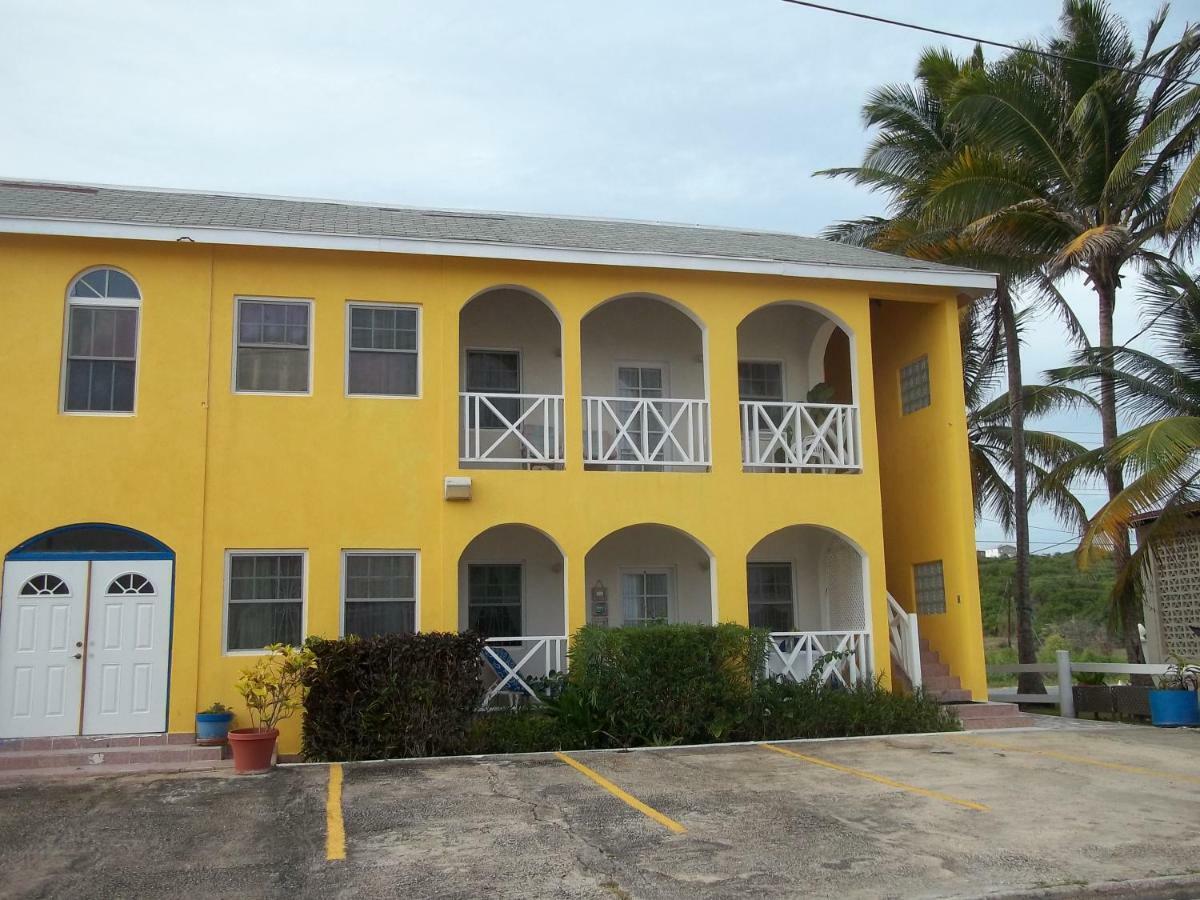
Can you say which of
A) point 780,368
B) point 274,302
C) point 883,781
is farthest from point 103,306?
point 883,781

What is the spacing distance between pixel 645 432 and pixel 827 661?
3707mm

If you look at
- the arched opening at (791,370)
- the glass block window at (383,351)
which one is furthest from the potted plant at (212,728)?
the arched opening at (791,370)

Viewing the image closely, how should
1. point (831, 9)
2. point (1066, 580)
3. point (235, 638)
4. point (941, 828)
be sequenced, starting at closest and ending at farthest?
point (941, 828) < point (831, 9) < point (235, 638) < point (1066, 580)

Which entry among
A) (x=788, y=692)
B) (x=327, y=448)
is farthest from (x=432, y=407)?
(x=788, y=692)

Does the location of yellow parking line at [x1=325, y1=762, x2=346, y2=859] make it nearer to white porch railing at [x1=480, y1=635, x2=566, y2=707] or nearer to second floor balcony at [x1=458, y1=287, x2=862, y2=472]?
white porch railing at [x1=480, y1=635, x2=566, y2=707]

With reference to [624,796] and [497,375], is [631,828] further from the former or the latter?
[497,375]

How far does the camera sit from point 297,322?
13.7m

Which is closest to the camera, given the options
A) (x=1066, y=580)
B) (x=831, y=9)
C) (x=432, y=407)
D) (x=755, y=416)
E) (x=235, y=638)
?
(x=831, y=9)

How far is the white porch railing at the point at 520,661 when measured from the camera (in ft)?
43.5

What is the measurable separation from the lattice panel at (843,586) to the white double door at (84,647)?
356 inches

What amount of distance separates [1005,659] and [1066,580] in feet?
37.3

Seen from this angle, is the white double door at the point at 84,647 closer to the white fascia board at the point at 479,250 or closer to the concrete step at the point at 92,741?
the concrete step at the point at 92,741

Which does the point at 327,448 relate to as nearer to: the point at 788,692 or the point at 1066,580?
the point at 788,692

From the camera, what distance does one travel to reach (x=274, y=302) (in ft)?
44.9
